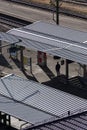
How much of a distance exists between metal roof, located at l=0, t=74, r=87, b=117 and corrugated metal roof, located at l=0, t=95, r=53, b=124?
1.05 ft

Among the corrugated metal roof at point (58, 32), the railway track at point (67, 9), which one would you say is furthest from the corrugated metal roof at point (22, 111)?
the railway track at point (67, 9)

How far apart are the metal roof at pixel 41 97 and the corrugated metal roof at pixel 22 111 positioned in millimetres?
321

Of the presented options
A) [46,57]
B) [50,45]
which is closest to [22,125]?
[50,45]

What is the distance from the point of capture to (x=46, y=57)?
42.3 metres

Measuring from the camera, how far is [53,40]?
3903 cm

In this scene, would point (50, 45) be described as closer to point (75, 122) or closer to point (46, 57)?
point (46, 57)

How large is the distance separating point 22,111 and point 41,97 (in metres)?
2.02

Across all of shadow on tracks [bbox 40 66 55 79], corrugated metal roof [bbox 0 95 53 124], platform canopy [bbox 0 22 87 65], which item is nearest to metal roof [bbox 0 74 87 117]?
corrugated metal roof [bbox 0 95 53 124]

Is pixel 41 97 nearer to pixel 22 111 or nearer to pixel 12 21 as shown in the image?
pixel 22 111

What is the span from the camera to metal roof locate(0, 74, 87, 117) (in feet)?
95.8

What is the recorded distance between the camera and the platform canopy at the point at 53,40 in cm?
3616

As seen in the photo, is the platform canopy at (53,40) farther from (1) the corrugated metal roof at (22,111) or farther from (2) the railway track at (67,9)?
(2) the railway track at (67,9)

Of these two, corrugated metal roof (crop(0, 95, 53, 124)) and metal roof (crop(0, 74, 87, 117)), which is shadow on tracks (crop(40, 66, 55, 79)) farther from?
corrugated metal roof (crop(0, 95, 53, 124))

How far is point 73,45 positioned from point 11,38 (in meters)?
4.60
